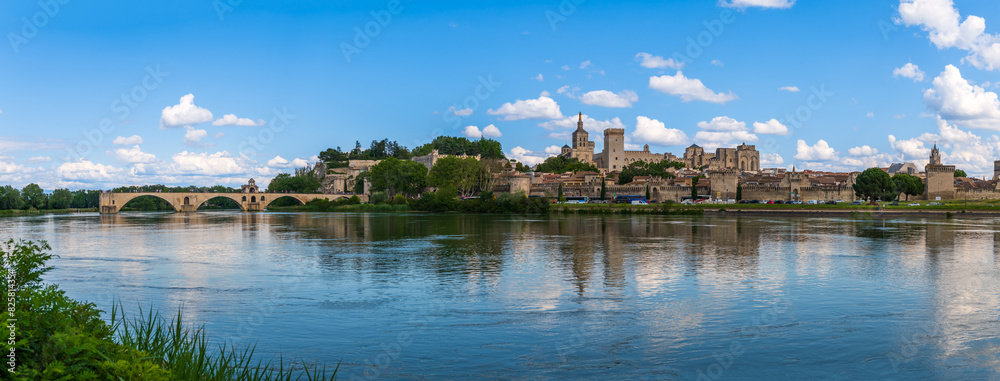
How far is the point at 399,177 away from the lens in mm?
88750

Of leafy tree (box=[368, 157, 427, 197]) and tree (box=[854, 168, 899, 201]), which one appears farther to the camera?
leafy tree (box=[368, 157, 427, 197])

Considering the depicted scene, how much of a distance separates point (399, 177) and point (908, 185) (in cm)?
6171

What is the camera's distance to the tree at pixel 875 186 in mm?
71500

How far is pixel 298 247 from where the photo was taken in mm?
24875

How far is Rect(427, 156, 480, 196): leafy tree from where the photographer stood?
8244 cm

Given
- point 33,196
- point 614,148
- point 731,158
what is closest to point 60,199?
point 33,196

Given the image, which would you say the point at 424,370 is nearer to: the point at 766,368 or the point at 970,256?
the point at 766,368

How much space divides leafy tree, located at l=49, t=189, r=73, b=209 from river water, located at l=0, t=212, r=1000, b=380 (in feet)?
243

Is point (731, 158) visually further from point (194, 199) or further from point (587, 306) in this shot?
point (587, 306)

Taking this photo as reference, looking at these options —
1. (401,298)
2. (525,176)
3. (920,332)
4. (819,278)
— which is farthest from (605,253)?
(525,176)

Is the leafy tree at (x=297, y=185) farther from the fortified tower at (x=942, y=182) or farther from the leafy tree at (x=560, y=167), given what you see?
the fortified tower at (x=942, y=182)

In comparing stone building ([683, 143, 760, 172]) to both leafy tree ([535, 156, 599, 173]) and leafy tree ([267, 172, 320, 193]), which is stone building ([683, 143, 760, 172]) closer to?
leafy tree ([535, 156, 599, 173])

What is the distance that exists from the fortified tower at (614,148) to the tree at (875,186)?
57857mm

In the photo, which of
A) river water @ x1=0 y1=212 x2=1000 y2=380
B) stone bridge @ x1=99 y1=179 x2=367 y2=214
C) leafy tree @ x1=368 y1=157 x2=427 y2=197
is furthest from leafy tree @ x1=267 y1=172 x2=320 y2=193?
river water @ x1=0 y1=212 x2=1000 y2=380
